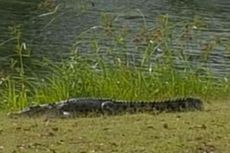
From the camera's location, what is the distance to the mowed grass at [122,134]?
17.8 feet

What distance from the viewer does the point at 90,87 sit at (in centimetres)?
878

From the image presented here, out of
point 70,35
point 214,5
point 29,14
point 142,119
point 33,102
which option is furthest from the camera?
point 214,5

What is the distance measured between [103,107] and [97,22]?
1319cm

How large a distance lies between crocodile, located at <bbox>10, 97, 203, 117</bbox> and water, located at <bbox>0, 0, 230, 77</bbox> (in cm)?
345

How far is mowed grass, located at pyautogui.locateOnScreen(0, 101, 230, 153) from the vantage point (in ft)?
17.8

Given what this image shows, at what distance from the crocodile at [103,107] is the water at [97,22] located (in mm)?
3448

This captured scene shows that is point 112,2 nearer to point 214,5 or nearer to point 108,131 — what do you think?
point 214,5

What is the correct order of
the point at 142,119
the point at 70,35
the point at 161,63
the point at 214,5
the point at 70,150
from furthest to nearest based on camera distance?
the point at 214,5 → the point at 70,35 → the point at 161,63 → the point at 142,119 → the point at 70,150

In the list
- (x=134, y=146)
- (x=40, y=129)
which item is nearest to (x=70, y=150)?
(x=134, y=146)

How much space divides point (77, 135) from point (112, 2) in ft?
63.9

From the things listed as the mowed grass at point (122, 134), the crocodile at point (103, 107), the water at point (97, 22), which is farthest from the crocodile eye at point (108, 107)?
the water at point (97, 22)

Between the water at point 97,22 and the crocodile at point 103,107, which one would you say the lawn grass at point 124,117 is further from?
the water at point 97,22

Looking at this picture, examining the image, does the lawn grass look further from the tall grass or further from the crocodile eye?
the crocodile eye

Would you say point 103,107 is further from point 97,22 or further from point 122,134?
point 97,22
